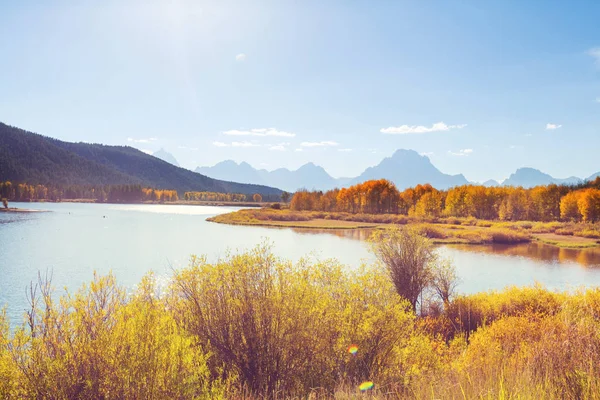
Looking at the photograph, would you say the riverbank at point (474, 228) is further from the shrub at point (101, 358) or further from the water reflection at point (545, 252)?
the shrub at point (101, 358)

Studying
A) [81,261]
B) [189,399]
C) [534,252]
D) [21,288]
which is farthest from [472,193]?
[189,399]

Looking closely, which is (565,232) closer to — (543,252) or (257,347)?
(543,252)

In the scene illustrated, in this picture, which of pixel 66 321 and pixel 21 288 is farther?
pixel 21 288

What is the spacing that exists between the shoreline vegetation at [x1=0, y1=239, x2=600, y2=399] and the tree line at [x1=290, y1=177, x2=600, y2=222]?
328 feet

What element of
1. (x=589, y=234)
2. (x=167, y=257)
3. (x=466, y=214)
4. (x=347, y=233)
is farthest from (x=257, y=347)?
(x=466, y=214)

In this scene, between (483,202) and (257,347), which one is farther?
(483,202)

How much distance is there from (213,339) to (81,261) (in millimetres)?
35514

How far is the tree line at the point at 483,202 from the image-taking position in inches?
3905

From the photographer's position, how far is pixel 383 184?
132 metres

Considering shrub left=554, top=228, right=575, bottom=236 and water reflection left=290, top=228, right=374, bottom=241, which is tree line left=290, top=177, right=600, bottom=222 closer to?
shrub left=554, top=228, right=575, bottom=236

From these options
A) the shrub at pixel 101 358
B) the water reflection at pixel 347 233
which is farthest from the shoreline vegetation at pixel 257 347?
the water reflection at pixel 347 233

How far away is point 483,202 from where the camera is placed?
119 metres

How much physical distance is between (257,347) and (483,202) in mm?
121177

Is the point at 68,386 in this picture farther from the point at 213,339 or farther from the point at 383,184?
the point at 383,184
